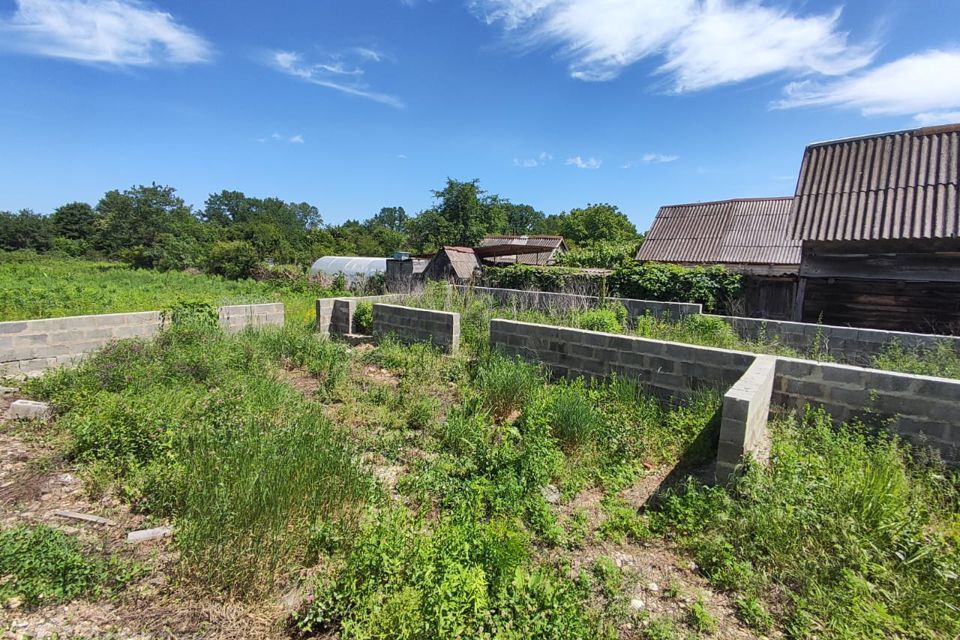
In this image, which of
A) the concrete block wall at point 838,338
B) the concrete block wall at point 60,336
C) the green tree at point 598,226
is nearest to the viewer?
the concrete block wall at point 60,336

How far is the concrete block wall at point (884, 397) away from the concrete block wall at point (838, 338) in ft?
8.82

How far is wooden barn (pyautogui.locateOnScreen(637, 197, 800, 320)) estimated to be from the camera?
41.3ft

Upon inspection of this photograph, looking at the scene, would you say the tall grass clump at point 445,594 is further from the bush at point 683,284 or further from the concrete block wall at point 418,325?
the bush at point 683,284

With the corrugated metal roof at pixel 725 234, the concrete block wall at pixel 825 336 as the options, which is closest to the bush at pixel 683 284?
the concrete block wall at pixel 825 336

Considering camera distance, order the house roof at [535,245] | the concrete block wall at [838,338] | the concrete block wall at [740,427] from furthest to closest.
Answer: the house roof at [535,245] → the concrete block wall at [838,338] → the concrete block wall at [740,427]

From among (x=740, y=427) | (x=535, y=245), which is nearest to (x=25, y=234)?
(x=535, y=245)

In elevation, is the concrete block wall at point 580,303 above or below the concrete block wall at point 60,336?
above

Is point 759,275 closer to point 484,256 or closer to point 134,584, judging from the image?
point 484,256

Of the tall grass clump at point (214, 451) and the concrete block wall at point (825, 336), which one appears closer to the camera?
the tall grass clump at point (214, 451)

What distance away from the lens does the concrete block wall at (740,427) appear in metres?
3.02

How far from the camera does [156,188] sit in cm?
4159

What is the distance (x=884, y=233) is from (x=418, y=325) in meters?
8.38

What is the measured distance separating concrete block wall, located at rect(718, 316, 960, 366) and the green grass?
→ 7.63m

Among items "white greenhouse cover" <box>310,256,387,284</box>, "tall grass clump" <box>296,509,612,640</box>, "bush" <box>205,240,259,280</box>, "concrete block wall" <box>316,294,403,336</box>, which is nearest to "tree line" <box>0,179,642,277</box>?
"bush" <box>205,240,259,280</box>
